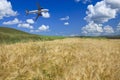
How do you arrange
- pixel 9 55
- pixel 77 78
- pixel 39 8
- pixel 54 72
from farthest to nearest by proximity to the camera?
pixel 39 8
pixel 9 55
pixel 54 72
pixel 77 78

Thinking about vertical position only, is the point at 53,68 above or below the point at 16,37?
below

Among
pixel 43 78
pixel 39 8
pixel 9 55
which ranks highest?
pixel 39 8

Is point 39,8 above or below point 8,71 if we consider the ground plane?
above

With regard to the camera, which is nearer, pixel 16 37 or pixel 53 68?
pixel 53 68

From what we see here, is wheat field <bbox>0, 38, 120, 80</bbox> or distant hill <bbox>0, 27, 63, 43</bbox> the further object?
distant hill <bbox>0, 27, 63, 43</bbox>

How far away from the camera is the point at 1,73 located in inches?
236

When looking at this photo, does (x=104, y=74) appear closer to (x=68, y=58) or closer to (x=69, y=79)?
(x=69, y=79)

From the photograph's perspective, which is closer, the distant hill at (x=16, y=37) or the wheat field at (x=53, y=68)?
the wheat field at (x=53, y=68)

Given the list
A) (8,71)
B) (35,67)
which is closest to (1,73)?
(8,71)

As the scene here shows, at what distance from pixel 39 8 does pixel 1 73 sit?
146ft

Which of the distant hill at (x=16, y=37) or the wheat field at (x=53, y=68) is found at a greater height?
the distant hill at (x=16, y=37)

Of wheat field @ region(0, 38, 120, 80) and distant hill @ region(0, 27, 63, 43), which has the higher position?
distant hill @ region(0, 27, 63, 43)

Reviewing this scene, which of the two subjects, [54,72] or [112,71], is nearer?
[112,71]

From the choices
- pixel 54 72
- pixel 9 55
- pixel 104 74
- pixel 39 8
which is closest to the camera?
pixel 104 74
